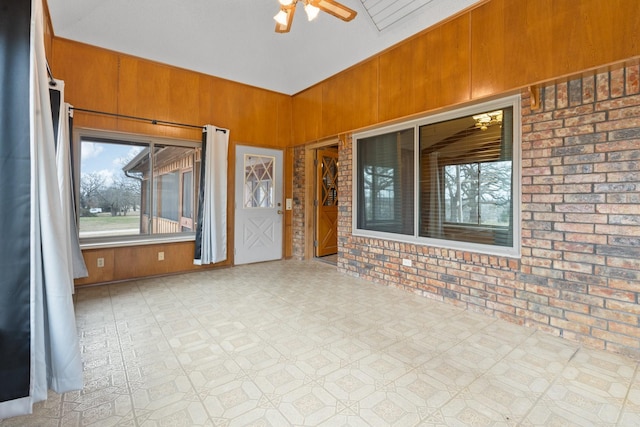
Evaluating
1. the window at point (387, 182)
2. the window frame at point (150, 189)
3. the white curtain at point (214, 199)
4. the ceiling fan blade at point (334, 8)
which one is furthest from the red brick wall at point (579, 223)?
the window frame at point (150, 189)

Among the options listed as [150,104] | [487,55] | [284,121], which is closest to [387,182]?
[487,55]

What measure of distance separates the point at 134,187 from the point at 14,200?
308 centimetres

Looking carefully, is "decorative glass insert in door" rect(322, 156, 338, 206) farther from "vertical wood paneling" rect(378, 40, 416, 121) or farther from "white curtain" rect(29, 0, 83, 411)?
"white curtain" rect(29, 0, 83, 411)

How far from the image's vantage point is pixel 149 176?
14.5 feet

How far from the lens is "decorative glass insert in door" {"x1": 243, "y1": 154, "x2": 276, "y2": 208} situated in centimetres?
534

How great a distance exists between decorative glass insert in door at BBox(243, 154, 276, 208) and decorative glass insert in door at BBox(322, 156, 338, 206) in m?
1.00

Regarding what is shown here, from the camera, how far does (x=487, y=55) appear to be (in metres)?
2.93

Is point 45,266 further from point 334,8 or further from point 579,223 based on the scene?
point 579,223

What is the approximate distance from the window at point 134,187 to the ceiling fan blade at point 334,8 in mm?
3016

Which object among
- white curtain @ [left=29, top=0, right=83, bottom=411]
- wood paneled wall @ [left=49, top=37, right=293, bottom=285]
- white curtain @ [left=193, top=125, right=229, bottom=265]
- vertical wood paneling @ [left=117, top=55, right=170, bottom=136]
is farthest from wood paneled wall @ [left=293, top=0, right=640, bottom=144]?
white curtain @ [left=29, top=0, right=83, bottom=411]

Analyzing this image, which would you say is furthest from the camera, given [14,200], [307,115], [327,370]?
[307,115]

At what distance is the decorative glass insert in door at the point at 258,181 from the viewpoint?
17.5 feet

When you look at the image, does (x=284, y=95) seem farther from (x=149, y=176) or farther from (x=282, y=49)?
(x=149, y=176)

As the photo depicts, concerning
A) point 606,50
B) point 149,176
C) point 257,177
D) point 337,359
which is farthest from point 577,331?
point 149,176
